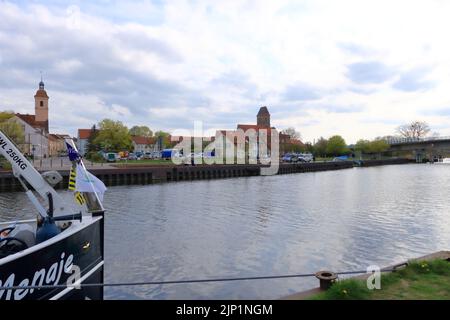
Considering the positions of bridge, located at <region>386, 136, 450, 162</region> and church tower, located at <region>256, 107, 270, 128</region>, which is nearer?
bridge, located at <region>386, 136, 450, 162</region>

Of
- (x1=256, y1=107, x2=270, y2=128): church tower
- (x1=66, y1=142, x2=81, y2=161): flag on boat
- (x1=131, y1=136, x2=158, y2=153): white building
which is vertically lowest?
(x1=66, y1=142, x2=81, y2=161): flag on boat

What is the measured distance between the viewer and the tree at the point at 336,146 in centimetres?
13700

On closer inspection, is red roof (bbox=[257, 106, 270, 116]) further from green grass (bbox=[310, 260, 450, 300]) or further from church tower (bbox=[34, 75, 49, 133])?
green grass (bbox=[310, 260, 450, 300])

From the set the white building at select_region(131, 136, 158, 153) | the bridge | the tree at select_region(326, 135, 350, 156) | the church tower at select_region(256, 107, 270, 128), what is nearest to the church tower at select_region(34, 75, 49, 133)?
the white building at select_region(131, 136, 158, 153)

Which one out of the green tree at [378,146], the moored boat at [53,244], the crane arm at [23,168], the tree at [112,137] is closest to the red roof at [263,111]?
the green tree at [378,146]

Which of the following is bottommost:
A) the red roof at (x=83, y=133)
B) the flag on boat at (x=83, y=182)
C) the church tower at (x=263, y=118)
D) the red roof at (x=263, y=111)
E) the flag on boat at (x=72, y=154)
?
the flag on boat at (x=83, y=182)

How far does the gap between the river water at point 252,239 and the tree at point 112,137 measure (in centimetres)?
6840

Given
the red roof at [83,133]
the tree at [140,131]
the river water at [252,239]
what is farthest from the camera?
the tree at [140,131]

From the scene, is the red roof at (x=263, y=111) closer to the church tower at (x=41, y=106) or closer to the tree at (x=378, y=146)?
the tree at (x=378, y=146)

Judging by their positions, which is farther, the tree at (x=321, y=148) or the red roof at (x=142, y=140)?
the red roof at (x=142, y=140)

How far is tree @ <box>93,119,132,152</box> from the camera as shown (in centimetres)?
9775

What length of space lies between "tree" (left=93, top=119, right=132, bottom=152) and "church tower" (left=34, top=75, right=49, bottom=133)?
127 ft

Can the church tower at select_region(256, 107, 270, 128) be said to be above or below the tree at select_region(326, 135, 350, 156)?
above
